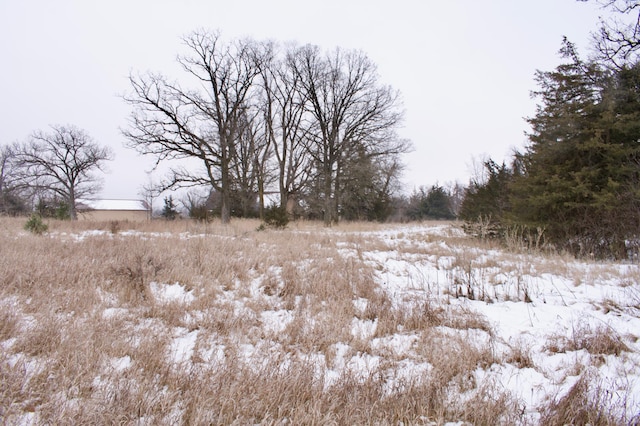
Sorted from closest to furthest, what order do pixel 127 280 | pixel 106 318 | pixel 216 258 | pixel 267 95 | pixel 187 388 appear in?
pixel 187 388 → pixel 106 318 → pixel 127 280 → pixel 216 258 → pixel 267 95

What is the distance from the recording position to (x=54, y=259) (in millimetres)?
4648

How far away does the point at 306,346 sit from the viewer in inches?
101

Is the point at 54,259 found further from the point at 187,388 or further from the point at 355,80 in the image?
the point at 355,80

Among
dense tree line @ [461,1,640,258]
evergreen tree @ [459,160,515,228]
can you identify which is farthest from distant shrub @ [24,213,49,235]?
evergreen tree @ [459,160,515,228]

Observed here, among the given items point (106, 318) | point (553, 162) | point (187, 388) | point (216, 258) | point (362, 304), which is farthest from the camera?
point (553, 162)

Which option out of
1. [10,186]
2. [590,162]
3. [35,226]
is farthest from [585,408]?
[10,186]

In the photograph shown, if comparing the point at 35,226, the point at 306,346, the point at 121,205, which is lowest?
the point at 306,346

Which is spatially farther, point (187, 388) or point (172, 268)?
point (172, 268)

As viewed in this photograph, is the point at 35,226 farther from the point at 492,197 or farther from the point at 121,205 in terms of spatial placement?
the point at 121,205

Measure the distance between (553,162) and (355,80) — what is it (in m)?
14.5

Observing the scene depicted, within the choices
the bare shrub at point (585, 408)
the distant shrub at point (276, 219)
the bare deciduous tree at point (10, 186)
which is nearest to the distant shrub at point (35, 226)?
the distant shrub at point (276, 219)

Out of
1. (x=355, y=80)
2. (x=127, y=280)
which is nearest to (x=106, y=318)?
(x=127, y=280)

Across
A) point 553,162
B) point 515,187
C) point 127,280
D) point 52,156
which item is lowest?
point 127,280

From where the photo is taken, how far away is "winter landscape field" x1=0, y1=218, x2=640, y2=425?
1.71 m
